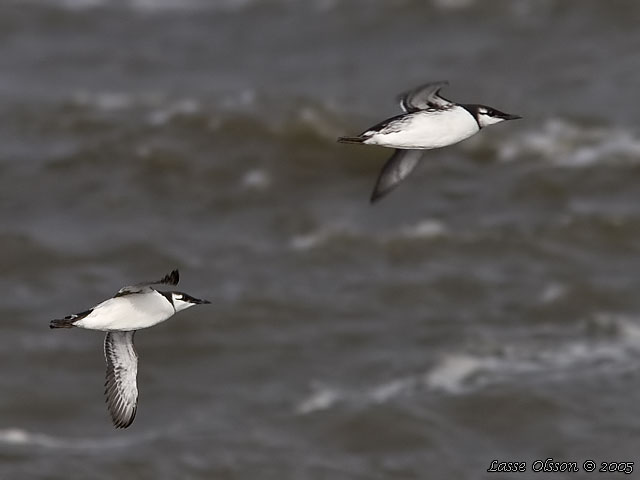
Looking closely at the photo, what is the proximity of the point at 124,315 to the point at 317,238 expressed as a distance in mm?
9977

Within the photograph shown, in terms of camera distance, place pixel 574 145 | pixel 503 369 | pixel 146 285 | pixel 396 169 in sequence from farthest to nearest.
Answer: pixel 574 145, pixel 503 369, pixel 396 169, pixel 146 285

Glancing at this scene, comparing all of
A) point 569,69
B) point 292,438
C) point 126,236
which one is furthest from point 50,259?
point 569,69

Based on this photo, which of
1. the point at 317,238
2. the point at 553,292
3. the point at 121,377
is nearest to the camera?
the point at 121,377

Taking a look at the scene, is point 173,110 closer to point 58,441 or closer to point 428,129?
point 58,441

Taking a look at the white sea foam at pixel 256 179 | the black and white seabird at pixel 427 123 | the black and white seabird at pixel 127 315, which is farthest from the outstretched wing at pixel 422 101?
the white sea foam at pixel 256 179

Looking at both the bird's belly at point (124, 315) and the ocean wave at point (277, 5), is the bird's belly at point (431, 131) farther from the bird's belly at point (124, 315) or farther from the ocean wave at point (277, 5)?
the ocean wave at point (277, 5)

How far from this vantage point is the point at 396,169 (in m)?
9.99

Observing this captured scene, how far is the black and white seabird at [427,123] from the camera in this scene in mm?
8398

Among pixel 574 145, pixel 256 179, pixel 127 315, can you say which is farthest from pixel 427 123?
pixel 574 145

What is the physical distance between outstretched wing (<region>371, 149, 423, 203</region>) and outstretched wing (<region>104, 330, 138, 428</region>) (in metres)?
2.15

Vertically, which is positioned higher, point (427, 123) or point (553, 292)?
point (553, 292)

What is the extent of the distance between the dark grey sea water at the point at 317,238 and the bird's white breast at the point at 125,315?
582cm

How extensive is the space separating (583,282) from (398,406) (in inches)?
139

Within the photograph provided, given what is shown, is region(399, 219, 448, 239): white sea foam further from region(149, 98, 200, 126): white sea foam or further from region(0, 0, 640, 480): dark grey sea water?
region(149, 98, 200, 126): white sea foam
